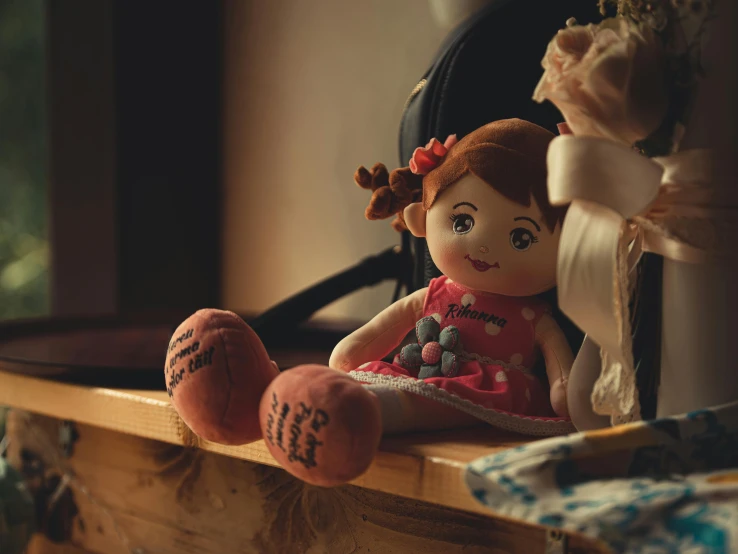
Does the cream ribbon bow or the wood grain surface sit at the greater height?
the cream ribbon bow

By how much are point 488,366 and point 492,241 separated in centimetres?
8

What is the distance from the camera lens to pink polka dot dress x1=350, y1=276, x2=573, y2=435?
485 mm

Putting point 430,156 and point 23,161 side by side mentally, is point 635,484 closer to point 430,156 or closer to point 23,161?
point 430,156

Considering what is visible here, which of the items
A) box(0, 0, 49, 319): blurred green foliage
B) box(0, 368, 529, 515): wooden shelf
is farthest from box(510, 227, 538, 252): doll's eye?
box(0, 0, 49, 319): blurred green foliage

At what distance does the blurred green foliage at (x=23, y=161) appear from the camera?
4.67 feet

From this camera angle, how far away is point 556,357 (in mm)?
517

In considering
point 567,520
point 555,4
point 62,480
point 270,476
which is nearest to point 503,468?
point 567,520

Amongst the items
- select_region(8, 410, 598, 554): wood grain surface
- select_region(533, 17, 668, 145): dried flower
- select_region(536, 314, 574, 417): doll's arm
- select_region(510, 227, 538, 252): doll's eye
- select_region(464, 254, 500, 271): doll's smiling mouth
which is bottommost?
select_region(8, 410, 598, 554): wood grain surface

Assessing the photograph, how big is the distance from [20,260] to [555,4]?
1200 mm

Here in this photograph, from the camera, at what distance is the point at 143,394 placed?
626mm

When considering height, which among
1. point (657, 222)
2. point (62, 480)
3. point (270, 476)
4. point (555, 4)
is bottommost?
point (62, 480)

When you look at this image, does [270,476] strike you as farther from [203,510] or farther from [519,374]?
[519,374]

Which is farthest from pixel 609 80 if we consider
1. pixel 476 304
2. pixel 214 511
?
pixel 214 511

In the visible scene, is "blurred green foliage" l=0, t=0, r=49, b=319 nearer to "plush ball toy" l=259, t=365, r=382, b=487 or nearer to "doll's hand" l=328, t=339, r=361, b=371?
"doll's hand" l=328, t=339, r=361, b=371
